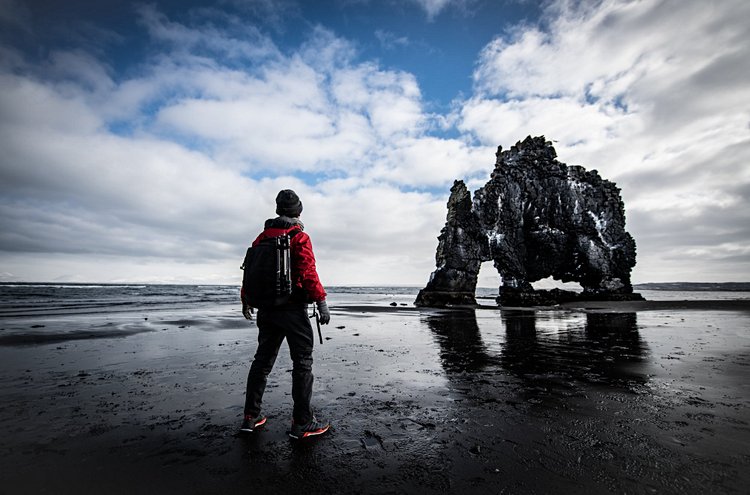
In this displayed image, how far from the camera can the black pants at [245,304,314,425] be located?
3912mm

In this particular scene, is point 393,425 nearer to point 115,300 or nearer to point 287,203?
point 287,203

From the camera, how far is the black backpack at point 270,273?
13.0 ft

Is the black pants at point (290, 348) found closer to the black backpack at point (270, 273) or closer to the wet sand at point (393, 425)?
the black backpack at point (270, 273)

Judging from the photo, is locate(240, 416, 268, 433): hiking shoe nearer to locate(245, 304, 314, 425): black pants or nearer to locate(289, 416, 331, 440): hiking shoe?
locate(245, 304, 314, 425): black pants

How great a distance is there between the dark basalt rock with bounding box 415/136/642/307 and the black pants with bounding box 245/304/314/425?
3342 centimetres

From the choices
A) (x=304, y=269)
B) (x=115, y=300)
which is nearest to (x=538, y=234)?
(x=304, y=269)

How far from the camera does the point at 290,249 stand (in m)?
4.08

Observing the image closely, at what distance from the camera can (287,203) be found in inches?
175

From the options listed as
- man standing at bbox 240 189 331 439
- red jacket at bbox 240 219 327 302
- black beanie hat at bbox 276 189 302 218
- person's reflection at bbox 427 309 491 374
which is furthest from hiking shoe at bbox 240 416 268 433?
person's reflection at bbox 427 309 491 374

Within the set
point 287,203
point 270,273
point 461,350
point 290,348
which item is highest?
point 287,203

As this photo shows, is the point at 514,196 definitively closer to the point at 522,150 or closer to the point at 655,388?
the point at 522,150

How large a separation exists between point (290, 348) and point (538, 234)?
40660mm

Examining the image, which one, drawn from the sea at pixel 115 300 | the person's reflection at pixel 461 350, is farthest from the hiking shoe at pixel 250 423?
the sea at pixel 115 300

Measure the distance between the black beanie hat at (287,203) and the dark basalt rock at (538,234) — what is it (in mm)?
33357
